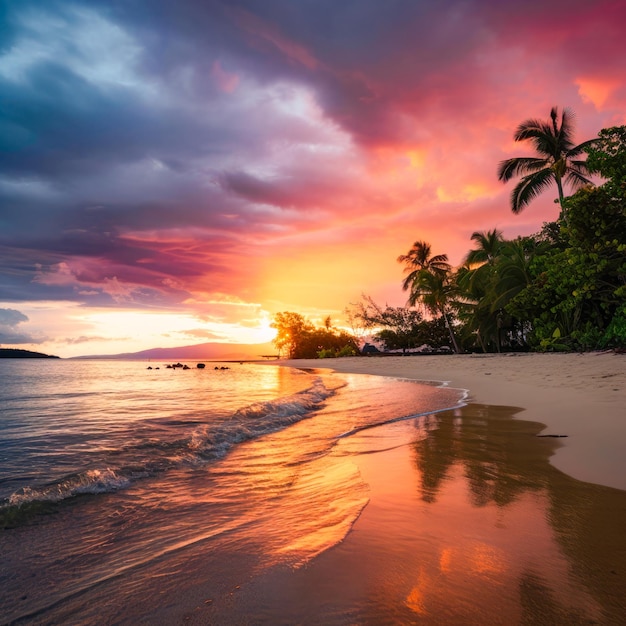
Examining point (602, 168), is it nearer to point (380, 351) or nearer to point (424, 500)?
point (424, 500)

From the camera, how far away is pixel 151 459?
5047mm

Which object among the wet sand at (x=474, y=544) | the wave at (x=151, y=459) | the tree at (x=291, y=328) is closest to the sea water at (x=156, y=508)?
the wave at (x=151, y=459)

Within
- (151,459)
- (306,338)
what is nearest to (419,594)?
(151,459)

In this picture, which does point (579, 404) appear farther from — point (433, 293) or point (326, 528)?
point (433, 293)

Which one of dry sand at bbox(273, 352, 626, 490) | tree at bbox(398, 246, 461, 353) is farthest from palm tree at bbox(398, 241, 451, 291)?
dry sand at bbox(273, 352, 626, 490)

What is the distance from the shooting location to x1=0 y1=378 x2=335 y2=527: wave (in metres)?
3.55

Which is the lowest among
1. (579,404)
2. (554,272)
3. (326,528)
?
(326,528)

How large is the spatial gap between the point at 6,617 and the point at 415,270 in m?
43.6

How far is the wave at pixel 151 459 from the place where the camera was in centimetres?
355

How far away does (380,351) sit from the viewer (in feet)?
174

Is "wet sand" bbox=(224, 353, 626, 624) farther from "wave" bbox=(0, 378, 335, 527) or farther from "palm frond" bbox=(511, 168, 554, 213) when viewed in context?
"palm frond" bbox=(511, 168, 554, 213)

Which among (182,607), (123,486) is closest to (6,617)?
(182,607)

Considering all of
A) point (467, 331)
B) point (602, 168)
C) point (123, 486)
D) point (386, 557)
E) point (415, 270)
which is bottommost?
point (123, 486)

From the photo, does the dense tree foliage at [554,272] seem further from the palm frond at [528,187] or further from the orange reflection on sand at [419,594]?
the orange reflection on sand at [419,594]
